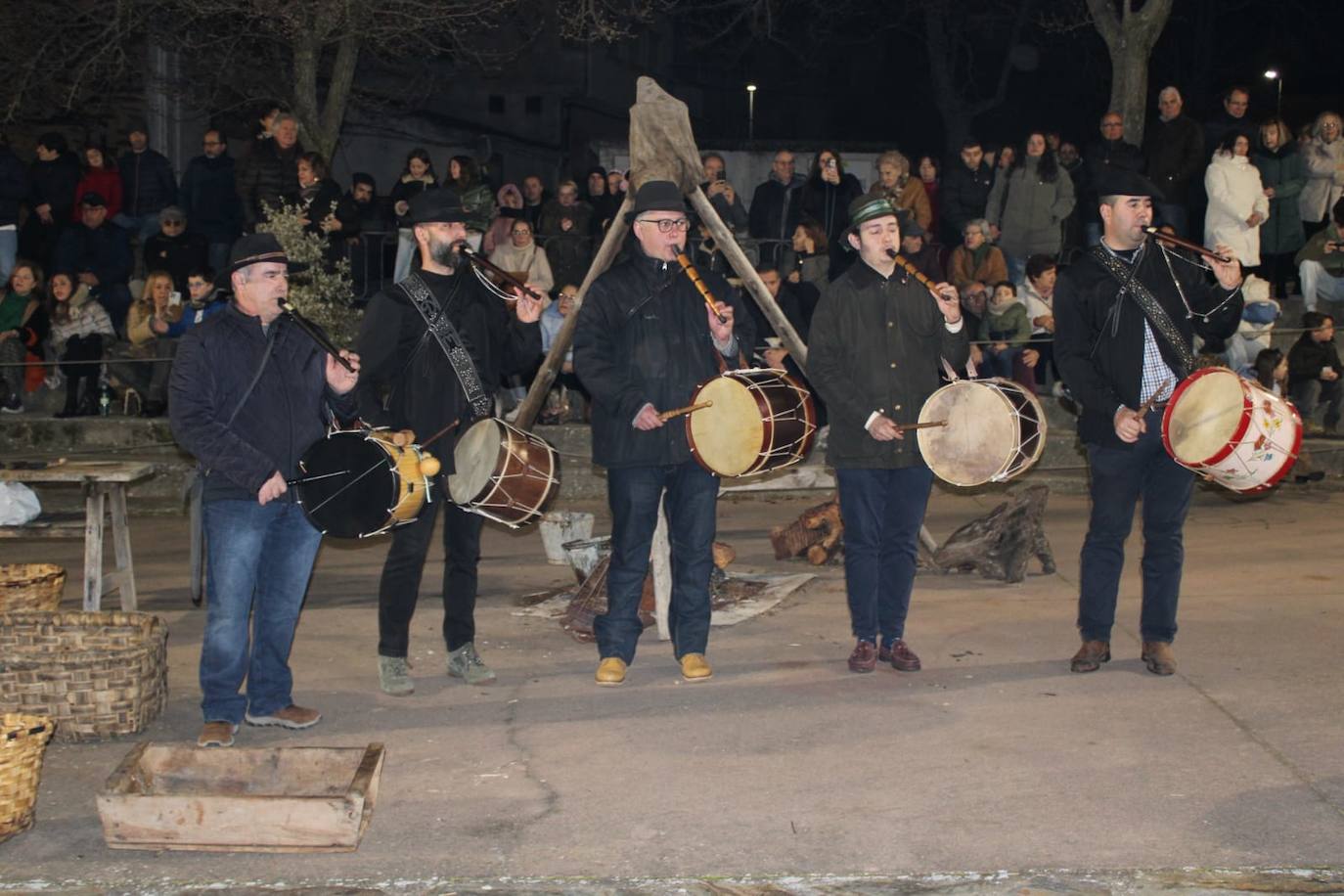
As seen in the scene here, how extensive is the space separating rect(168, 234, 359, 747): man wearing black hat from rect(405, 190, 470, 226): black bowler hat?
0.67 metres

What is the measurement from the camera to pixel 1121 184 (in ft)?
22.9

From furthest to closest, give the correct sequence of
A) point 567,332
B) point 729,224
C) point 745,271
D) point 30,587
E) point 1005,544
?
point 729,224
point 1005,544
point 745,271
point 567,332
point 30,587

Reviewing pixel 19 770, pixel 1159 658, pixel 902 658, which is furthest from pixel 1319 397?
pixel 19 770

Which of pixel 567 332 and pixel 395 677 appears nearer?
pixel 395 677

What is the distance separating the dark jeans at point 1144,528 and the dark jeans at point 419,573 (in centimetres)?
266

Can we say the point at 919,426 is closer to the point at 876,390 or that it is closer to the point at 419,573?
the point at 876,390

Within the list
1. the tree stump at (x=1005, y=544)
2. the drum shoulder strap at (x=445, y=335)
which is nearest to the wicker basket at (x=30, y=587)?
the drum shoulder strap at (x=445, y=335)

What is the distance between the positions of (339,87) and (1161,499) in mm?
12294

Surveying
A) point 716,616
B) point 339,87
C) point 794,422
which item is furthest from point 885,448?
point 339,87

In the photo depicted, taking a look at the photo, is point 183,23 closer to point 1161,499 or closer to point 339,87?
point 339,87

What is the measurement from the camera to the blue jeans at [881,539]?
23.6 feet

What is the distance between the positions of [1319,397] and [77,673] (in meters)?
10.7

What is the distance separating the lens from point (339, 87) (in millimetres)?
17312

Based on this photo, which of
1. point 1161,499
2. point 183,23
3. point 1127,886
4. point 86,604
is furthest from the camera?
point 183,23
